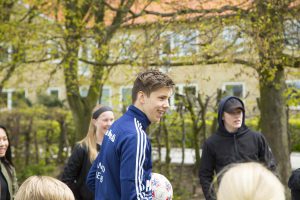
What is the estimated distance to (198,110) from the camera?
12383 mm

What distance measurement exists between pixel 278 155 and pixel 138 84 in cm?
719

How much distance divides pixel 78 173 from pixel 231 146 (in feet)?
5.46

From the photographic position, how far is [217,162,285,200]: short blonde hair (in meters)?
2.28

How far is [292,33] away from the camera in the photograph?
937cm

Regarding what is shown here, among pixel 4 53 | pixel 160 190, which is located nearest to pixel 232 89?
pixel 4 53

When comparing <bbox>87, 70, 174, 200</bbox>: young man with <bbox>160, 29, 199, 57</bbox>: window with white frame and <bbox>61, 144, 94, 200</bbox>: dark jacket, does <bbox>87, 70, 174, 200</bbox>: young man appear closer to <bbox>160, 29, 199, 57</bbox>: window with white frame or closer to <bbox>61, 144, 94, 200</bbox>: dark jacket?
<bbox>61, 144, 94, 200</bbox>: dark jacket

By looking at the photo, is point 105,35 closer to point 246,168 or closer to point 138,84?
point 138,84

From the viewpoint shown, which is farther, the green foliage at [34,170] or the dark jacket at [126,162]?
the green foliage at [34,170]

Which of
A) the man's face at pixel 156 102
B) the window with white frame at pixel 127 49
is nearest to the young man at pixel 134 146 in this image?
the man's face at pixel 156 102

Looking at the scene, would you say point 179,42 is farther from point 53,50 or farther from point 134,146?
point 134,146

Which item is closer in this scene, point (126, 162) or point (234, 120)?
point (126, 162)

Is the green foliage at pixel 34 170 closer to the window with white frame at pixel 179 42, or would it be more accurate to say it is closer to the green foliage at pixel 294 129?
the window with white frame at pixel 179 42

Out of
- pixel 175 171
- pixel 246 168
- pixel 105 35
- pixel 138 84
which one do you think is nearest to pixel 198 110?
pixel 175 171

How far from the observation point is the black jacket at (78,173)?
18.2 feet
